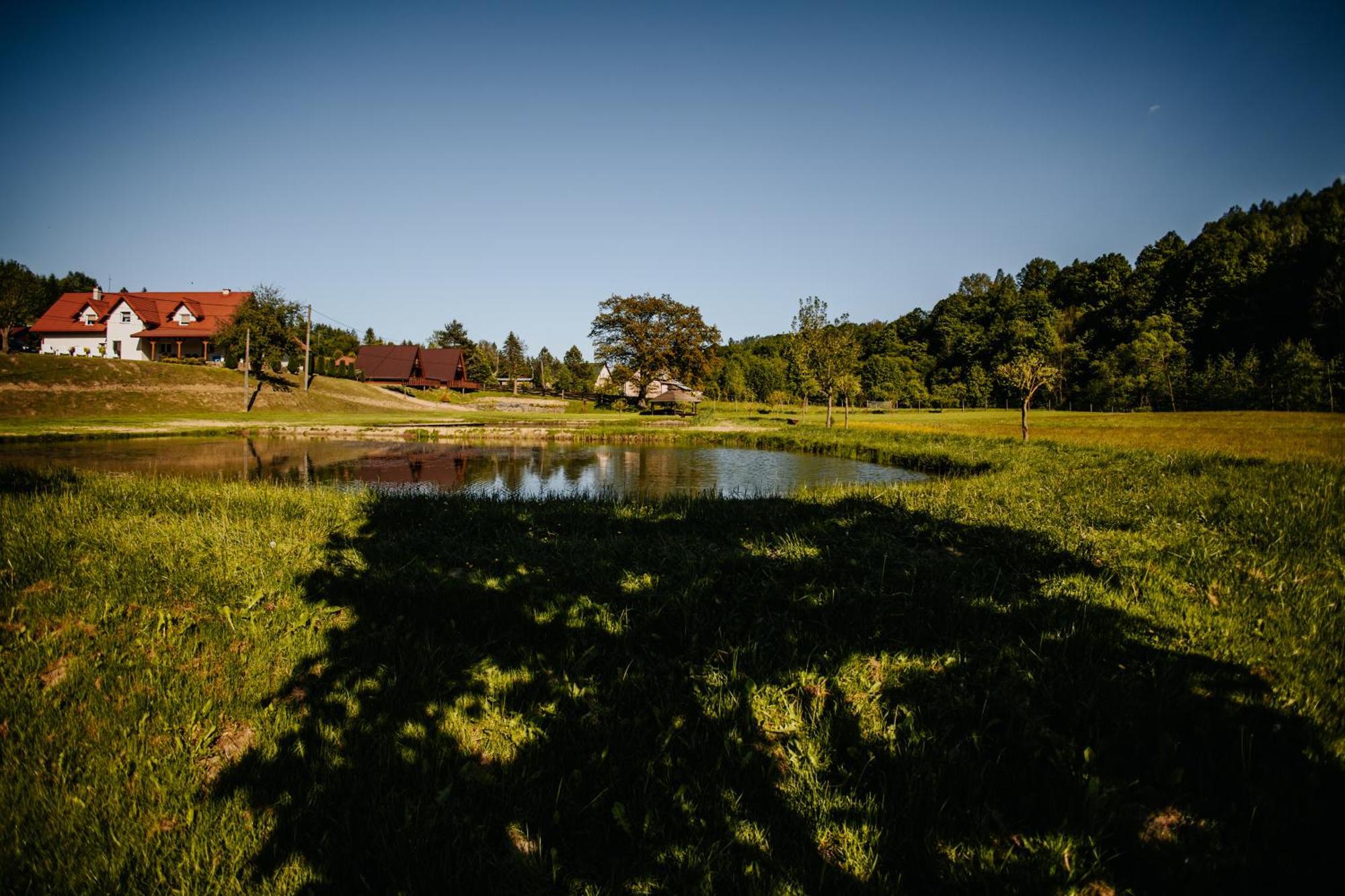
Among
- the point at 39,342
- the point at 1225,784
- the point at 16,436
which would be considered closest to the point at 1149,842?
the point at 1225,784

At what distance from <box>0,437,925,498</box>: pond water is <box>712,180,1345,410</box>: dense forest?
2521 centimetres

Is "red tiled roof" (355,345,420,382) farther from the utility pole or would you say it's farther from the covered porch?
the utility pole

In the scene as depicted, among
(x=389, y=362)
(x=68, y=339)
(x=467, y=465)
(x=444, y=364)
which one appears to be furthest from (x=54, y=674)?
(x=68, y=339)

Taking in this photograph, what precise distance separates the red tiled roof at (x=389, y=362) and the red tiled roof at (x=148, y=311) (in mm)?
18688

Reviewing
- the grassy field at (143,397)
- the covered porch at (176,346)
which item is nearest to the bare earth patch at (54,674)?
the grassy field at (143,397)

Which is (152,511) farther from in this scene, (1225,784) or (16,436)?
(16,436)

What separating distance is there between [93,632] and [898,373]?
11820cm

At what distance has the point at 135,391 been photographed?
4716cm

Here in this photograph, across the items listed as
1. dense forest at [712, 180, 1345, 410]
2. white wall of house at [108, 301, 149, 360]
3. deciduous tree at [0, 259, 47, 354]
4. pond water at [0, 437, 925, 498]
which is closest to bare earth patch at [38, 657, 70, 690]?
pond water at [0, 437, 925, 498]

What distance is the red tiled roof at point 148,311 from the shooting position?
67875 millimetres

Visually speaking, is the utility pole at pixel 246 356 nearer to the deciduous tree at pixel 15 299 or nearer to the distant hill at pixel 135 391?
the distant hill at pixel 135 391

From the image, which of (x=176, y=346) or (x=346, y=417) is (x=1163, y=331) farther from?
(x=176, y=346)

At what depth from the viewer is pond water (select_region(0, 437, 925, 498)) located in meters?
21.2

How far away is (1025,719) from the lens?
3.90 m
